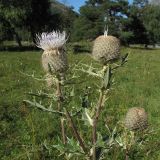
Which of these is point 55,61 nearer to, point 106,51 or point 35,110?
point 106,51

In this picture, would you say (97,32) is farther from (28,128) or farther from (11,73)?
(28,128)

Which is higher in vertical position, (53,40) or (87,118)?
(53,40)

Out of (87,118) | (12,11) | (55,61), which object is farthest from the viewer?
(12,11)

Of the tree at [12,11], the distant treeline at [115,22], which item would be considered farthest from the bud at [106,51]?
the distant treeline at [115,22]

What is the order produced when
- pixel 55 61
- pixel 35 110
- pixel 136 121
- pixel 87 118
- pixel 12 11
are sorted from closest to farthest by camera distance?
pixel 55 61, pixel 87 118, pixel 136 121, pixel 35 110, pixel 12 11

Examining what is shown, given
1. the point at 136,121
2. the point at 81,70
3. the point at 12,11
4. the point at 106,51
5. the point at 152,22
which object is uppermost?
the point at 106,51

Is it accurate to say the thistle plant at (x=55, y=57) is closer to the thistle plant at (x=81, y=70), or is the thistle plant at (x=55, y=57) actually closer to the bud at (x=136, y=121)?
the thistle plant at (x=81, y=70)

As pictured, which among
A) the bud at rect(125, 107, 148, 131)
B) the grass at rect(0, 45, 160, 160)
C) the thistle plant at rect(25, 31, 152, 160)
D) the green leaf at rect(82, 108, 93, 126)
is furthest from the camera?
the grass at rect(0, 45, 160, 160)

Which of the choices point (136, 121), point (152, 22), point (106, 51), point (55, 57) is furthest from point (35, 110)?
point (152, 22)

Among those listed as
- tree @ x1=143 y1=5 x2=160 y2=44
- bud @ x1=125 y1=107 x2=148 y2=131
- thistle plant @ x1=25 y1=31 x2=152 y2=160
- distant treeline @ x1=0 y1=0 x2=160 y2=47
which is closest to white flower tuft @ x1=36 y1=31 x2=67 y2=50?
thistle plant @ x1=25 y1=31 x2=152 y2=160

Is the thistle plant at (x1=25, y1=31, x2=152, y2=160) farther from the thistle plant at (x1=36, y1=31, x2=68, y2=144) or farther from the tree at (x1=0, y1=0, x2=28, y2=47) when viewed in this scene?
the tree at (x1=0, y1=0, x2=28, y2=47)

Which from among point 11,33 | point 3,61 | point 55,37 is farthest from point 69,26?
point 55,37

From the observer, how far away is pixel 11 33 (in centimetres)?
3944

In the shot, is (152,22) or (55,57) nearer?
(55,57)
